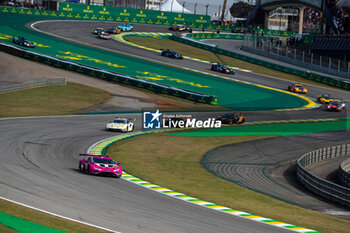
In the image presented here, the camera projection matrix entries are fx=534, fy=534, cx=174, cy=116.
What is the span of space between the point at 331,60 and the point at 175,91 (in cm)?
3718

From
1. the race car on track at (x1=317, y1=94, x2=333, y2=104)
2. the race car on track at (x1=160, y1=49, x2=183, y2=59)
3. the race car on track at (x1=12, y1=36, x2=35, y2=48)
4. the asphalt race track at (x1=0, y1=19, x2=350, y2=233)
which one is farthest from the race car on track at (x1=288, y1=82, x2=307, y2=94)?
the race car on track at (x1=12, y1=36, x2=35, y2=48)

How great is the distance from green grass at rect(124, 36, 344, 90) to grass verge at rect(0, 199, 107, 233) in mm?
63888

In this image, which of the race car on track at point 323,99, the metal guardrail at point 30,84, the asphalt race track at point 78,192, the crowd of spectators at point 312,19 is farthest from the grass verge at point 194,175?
the crowd of spectators at point 312,19

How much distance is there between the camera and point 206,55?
85.4 metres

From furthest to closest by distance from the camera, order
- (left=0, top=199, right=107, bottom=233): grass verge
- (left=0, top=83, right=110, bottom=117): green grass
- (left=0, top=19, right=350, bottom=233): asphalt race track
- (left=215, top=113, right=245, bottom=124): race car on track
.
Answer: (left=215, top=113, right=245, bottom=124): race car on track, (left=0, top=83, right=110, bottom=117): green grass, (left=0, top=19, right=350, bottom=233): asphalt race track, (left=0, top=199, right=107, bottom=233): grass verge

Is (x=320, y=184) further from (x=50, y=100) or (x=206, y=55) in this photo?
(x=206, y=55)

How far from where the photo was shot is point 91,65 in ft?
219

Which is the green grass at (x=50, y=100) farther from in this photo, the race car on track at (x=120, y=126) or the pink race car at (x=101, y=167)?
the pink race car at (x=101, y=167)

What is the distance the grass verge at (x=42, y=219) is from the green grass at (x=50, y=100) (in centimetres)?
2573

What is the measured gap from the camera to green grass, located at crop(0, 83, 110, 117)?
43969 millimetres

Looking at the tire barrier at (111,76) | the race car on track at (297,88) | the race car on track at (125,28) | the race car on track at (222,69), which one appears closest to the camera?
the tire barrier at (111,76)

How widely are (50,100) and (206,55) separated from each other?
40685 millimetres

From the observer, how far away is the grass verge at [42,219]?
596 inches

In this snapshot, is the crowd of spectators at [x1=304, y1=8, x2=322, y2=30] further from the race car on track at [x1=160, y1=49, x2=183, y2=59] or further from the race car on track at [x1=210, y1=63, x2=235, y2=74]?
the race car on track at [x1=210, y1=63, x2=235, y2=74]
